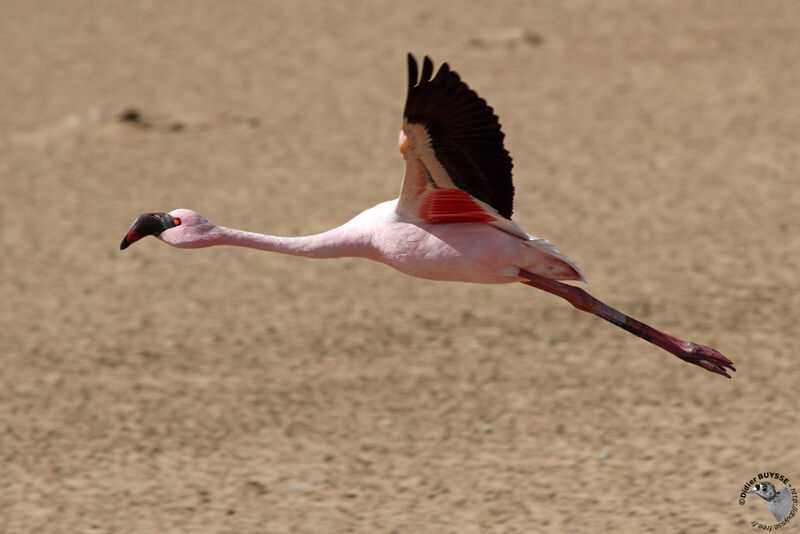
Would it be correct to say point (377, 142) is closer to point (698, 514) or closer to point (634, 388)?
point (634, 388)

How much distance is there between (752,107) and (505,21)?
Result: 6.18 m

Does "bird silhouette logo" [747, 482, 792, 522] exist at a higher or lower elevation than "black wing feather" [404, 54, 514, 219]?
lower

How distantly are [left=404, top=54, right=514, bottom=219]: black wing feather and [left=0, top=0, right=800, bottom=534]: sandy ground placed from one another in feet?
10.9

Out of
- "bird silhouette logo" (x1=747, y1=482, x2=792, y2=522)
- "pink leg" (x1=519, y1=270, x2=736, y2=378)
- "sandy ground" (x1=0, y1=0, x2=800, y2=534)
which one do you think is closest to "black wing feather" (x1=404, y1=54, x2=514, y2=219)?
"pink leg" (x1=519, y1=270, x2=736, y2=378)

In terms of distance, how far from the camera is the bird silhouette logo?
26.5 ft

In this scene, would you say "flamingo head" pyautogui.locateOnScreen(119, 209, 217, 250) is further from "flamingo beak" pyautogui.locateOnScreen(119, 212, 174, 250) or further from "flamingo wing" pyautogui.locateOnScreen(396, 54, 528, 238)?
"flamingo wing" pyautogui.locateOnScreen(396, 54, 528, 238)

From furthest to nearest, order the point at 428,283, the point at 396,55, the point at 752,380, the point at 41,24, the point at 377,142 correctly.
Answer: the point at 41,24 → the point at 396,55 → the point at 377,142 → the point at 428,283 → the point at 752,380

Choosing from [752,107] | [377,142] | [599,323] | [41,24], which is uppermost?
[41,24]

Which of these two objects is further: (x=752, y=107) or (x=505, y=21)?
(x=505, y=21)

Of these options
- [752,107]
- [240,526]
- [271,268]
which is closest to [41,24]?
[271,268]

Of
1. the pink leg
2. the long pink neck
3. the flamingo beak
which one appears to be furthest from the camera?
the pink leg

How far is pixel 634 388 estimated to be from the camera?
10.3 meters

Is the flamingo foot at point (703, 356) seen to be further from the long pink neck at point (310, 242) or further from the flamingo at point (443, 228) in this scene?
the long pink neck at point (310, 242)

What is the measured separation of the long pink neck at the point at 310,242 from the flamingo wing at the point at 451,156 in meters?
0.28
